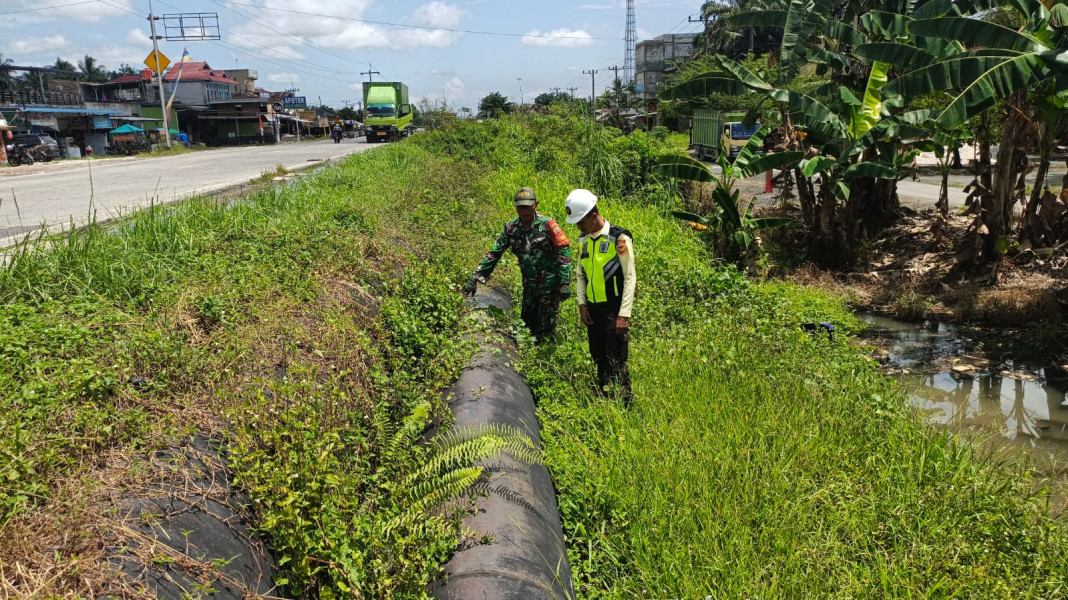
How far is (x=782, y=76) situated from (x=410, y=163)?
30.3ft

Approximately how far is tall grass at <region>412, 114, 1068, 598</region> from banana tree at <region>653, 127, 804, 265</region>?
454cm

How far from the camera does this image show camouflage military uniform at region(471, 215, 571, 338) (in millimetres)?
5691

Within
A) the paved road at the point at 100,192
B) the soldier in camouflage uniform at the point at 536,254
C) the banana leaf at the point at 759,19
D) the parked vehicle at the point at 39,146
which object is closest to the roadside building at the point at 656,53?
the parked vehicle at the point at 39,146

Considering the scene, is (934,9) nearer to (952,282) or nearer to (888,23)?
(888,23)

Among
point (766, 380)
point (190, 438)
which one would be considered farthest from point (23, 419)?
point (766, 380)

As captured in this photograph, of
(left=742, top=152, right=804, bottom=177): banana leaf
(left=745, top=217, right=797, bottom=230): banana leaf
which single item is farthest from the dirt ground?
(left=742, top=152, right=804, bottom=177): banana leaf

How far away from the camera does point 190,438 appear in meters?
2.93

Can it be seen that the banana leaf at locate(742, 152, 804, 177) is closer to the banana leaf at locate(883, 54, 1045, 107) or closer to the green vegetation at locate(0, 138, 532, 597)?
the banana leaf at locate(883, 54, 1045, 107)

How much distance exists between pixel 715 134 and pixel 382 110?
73.4 ft

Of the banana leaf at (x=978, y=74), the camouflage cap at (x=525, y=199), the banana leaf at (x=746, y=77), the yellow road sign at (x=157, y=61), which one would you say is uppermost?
the yellow road sign at (x=157, y=61)

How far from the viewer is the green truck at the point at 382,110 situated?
40969 mm

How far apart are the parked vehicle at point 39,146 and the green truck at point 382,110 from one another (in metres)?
15.7

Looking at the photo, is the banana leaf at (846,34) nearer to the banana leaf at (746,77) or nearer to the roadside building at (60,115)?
the banana leaf at (746,77)

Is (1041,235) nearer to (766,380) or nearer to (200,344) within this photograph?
(766,380)
